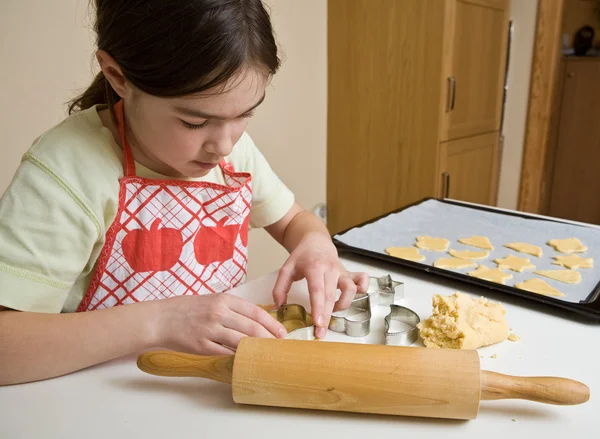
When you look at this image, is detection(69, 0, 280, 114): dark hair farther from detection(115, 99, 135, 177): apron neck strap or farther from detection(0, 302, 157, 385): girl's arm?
detection(0, 302, 157, 385): girl's arm

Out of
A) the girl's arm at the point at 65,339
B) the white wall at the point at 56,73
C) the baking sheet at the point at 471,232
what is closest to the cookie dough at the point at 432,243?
the baking sheet at the point at 471,232

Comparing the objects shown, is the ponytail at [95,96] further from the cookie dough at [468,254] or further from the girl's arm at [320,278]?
the cookie dough at [468,254]

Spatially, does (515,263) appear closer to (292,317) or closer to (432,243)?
(432,243)

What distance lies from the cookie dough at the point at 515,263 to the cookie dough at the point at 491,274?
0.12 feet

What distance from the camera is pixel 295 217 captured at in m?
1.03

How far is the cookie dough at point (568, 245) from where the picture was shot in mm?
1073

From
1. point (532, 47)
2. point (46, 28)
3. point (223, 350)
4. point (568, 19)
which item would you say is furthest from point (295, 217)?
point (568, 19)

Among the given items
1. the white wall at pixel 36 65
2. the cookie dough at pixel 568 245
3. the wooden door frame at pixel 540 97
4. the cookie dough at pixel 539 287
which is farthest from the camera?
the wooden door frame at pixel 540 97

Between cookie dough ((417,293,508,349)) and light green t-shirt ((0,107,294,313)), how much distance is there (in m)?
0.47

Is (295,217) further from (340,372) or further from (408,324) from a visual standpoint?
(340,372)

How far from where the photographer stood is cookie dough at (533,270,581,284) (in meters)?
0.93

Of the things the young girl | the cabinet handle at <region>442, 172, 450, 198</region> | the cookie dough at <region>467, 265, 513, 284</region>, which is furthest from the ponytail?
the cabinet handle at <region>442, 172, 450, 198</region>

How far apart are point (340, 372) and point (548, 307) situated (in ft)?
1.47

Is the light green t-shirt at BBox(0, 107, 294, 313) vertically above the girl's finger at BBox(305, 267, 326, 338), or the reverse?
the light green t-shirt at BBox(0, 107, 294, 313)
